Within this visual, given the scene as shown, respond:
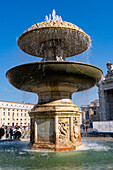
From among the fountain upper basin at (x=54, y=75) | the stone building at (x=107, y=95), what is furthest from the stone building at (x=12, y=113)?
the fountain upper basin at (x=54, y=75)

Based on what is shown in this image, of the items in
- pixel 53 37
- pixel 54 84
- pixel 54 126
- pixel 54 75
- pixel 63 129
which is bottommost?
pixel 63 129

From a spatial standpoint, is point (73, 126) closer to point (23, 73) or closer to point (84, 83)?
point (84, 83)

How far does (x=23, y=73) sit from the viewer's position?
271 inches

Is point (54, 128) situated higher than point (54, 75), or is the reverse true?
point (54, 75)

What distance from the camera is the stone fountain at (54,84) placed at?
6688 millimetres

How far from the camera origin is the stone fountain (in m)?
6.69

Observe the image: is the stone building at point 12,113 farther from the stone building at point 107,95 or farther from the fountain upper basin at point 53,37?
the fountain upper basin at point 53,37

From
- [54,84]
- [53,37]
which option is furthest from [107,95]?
[54,84]

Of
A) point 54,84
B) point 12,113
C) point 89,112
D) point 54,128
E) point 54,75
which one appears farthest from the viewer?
point 89,112

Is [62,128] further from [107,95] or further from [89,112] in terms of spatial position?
[89,112]

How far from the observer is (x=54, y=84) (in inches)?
284

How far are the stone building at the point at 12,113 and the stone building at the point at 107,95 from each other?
5155 cm

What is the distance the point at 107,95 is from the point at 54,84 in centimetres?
2625

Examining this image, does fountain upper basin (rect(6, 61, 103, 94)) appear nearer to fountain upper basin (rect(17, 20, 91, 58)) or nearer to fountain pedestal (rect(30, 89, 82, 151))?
fountain pedestal (rect(30, 89, 82, 151))
